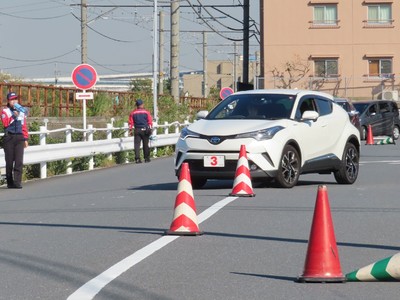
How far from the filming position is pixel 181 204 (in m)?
11.7

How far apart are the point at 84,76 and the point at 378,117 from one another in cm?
1946

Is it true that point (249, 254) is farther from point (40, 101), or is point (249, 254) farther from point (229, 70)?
point (229, 70)

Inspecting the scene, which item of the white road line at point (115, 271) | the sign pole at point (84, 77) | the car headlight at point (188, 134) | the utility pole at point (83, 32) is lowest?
the white road line at point (115, 271)

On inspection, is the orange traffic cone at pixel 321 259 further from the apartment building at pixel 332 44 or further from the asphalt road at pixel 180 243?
the apartment building at pixel 332 44

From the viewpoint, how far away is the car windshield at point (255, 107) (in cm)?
1855

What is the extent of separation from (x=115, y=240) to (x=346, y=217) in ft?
11.2

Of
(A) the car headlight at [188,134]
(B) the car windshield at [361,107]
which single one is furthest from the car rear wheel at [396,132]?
(A) the car headlight at [188,134]

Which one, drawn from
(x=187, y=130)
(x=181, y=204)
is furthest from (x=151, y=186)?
(x=181, y=204)

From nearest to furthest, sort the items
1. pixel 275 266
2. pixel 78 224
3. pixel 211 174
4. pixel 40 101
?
1. pixel 275 266
2. pixel 78 224
3. pixel 211 174
4. pixel 40 101

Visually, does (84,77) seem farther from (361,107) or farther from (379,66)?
(379,66)

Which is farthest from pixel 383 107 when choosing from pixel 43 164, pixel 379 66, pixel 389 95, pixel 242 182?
pixel 242 182

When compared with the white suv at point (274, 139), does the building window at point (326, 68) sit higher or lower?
higher

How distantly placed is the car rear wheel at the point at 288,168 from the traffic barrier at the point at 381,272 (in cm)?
900

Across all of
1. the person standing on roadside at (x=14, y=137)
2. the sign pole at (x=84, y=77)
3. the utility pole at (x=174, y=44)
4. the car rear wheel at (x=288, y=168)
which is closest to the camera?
the car rear wheel at (x=288, y=168)
